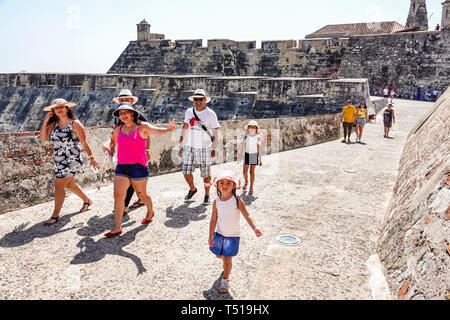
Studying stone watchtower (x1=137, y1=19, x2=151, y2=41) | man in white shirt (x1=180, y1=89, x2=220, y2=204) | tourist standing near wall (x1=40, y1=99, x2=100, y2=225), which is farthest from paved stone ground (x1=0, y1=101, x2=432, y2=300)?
stone watchtower (x1=137, y1=19, x2=151, y2=41)

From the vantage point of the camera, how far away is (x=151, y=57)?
79.9 feet

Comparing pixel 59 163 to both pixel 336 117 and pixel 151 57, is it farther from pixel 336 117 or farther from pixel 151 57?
pixel 151 57

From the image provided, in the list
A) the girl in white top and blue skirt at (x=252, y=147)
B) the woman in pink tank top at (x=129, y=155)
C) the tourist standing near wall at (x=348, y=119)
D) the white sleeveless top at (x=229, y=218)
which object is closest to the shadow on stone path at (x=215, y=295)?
the white sleeveless top at (x=229, y=218)

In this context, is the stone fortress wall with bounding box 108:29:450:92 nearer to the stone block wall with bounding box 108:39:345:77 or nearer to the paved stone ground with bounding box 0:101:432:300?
the stone block wall with bounding box 108:39:345:77

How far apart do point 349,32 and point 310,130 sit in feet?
92.9

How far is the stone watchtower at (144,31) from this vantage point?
25000mm

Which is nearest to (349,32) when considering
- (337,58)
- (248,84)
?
(337,58)

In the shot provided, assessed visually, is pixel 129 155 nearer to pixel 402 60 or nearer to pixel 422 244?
pixel 422 244

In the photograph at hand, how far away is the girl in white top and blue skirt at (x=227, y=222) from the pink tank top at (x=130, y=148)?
119 cm

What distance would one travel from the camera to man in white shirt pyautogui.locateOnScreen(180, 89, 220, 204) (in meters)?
4.16

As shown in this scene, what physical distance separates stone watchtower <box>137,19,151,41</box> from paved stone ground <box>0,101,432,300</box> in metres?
23.1

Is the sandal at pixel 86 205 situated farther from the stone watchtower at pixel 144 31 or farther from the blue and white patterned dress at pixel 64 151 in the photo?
the stone watchtower at pixel 144 31

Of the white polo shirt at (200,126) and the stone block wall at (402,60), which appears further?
the stone block wall at (402,60)

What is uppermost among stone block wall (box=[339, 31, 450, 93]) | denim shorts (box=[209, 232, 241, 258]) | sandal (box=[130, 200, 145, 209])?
stone block wall (box=[339, 31, 450, 93])
